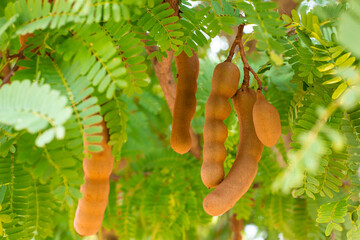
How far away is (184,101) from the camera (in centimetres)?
71

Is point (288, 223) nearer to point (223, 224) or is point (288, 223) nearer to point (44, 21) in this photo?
point (223, 224)

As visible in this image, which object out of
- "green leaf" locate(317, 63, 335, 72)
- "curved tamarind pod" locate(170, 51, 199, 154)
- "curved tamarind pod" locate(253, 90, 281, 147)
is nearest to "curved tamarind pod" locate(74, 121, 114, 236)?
"curved tamarind pod" locate(170, 51, 199, 154)

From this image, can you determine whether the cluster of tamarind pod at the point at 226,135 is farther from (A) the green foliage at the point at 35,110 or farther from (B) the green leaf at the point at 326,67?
(A) the green foliage at the point at 35,110

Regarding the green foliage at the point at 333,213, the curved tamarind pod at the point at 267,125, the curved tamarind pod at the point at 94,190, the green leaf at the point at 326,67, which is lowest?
the green foliage at the point at 333,213

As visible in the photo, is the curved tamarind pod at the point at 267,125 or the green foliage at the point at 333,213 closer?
the curved tamarind pod at the point at 267,125

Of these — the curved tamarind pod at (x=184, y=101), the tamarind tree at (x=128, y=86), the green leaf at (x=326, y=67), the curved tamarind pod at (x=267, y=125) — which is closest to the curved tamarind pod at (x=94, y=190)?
the tamarind tree at (x=128, y=86)

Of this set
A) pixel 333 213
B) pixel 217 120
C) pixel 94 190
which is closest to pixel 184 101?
pixel 217 120

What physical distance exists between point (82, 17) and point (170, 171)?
0.83 metres

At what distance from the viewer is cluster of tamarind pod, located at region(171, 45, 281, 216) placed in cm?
56

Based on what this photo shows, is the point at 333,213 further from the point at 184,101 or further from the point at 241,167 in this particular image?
the point at 184,101

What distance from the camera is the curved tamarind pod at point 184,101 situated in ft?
2.31

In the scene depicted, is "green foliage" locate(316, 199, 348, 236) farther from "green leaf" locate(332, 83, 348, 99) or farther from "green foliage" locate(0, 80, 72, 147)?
"green foliage" locate(0, 80, 72, 147)

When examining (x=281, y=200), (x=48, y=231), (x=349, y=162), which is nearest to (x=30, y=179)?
(x=48, y=231)

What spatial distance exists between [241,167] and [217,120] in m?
0.09
